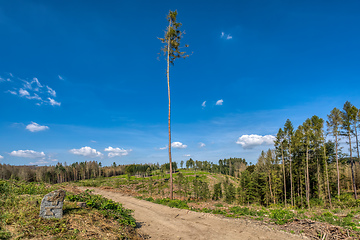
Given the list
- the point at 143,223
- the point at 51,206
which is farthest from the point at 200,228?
the point at 51,206

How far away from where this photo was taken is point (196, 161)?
13362 centimetres

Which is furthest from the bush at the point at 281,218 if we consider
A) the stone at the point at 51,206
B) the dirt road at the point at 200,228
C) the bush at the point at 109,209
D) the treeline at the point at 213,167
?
the treeline at the point at 213,167

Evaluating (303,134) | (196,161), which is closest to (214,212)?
(303,134)

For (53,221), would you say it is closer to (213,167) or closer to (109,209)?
(109,209)

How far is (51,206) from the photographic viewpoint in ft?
18.7

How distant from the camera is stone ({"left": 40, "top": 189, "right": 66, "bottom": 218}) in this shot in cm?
562

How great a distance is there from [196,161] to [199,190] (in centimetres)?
8968

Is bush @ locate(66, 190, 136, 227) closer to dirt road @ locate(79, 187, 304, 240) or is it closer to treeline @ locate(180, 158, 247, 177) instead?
dirt road @ locate(79, 187, 304, 240)

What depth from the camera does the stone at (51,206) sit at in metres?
5.62

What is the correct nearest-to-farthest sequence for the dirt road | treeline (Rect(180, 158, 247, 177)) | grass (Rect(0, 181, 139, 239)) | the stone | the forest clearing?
grass (Rect(0, 181, 139, 239))
the forest clearing
the stone
the dirt road
treeline (Rect(180, 158, 247, 177))

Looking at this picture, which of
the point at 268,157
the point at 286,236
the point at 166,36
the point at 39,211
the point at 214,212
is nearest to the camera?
the point at 39,211

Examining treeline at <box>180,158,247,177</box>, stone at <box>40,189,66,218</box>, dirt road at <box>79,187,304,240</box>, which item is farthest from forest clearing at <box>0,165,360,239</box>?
treeline at <box>180,158,247,177</box>

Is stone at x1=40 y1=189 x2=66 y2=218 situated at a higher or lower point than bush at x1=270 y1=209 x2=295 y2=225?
higher

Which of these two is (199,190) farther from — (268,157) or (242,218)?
(242,218)
